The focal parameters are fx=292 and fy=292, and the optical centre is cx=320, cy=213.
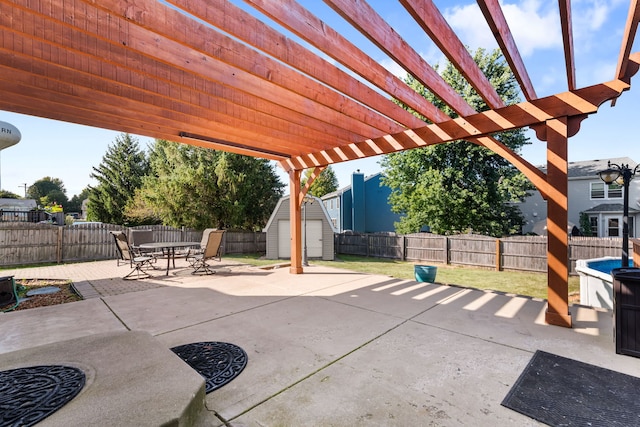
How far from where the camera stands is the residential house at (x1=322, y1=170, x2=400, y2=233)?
803 inches

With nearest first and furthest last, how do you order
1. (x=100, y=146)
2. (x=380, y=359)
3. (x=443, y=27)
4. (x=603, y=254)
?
(x=443, y=27) < (x=380, y=359) < (x=603, y=254) < (x=100, y=146)

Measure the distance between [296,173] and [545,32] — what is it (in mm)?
5157

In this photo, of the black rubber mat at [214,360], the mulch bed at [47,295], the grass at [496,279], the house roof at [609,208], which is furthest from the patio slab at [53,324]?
Result: the house roof at [609,208]

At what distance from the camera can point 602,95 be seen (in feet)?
11.0

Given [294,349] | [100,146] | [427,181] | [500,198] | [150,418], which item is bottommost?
[294,349]

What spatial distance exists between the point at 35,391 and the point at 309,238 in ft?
37.4

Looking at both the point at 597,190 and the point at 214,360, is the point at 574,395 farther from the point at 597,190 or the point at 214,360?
the point at 597,190

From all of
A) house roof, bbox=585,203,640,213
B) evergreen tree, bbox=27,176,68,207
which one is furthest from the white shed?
evergreen tree, bbox=27,176,68,207

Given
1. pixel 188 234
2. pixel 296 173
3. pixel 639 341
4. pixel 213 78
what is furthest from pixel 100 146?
pixel 639 341

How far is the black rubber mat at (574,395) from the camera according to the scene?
6.28ft

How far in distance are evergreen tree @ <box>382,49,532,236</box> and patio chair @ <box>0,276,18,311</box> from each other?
46.7 feet

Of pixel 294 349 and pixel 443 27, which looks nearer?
pixel 443 27

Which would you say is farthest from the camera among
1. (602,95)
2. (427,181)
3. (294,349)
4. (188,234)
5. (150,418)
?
(427,181)

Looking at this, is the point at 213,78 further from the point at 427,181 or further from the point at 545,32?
the point at 427,181
